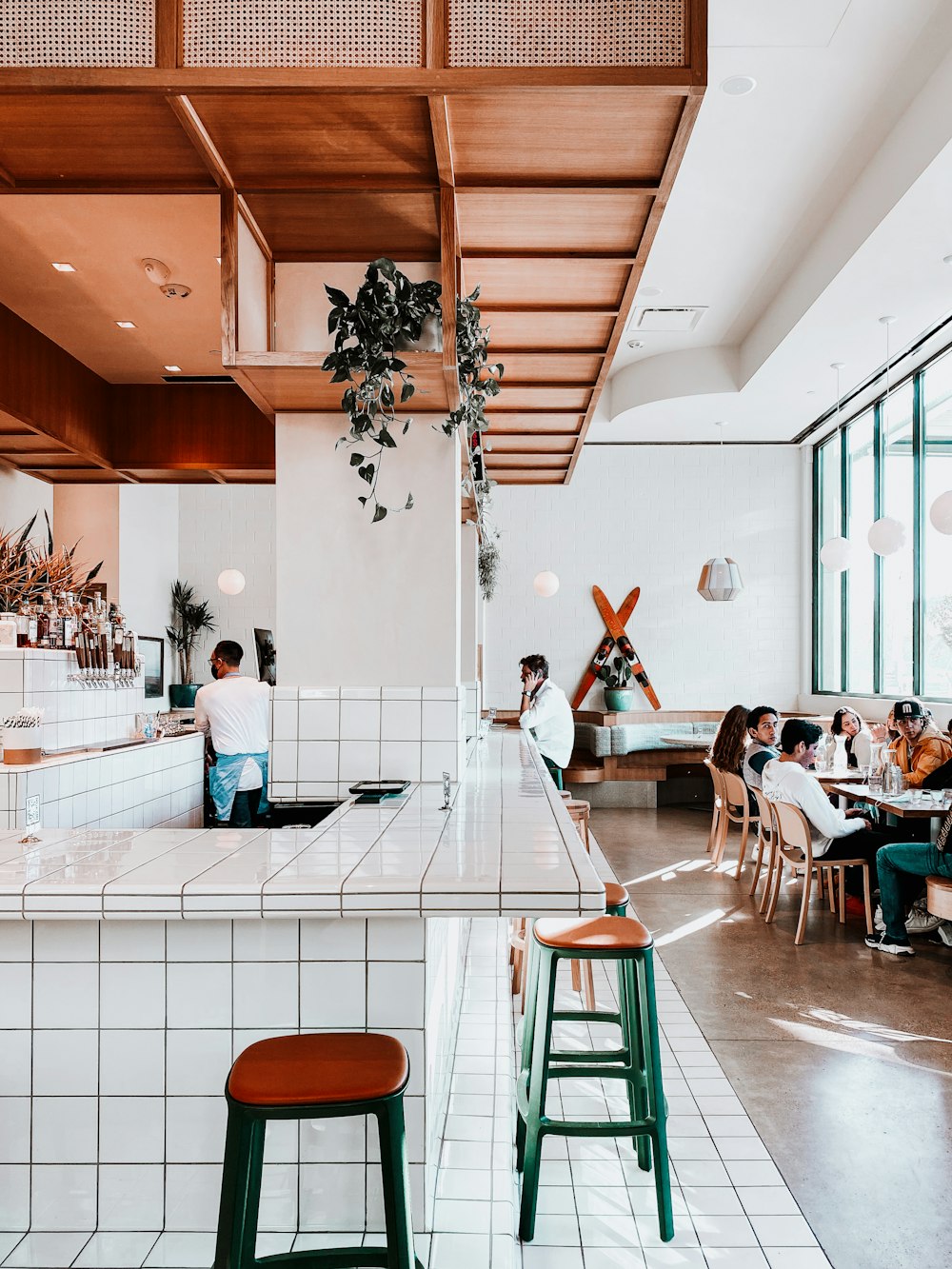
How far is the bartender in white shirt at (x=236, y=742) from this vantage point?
5.47 metres

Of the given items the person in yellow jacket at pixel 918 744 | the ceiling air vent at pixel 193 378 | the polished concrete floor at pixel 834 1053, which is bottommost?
the polished concrete floor at pixel 834 1053

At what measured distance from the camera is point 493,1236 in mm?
2010

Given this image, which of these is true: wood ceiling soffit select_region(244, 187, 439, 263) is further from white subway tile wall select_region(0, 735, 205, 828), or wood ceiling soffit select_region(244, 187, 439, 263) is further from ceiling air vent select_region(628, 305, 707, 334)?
ceiling air vent select_region(628, 305, 707, 334)

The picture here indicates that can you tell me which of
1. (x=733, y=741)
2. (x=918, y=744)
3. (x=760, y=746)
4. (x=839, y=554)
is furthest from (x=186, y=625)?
(x=918, y=744)

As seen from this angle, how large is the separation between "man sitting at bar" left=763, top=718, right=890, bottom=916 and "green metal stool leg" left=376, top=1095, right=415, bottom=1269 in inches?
169

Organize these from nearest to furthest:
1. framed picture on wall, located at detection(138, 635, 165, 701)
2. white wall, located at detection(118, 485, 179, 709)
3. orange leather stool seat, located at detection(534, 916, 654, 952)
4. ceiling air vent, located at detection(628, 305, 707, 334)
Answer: orange leather stool seat, located at detection(534, 916, 654, 952)
ceiling air vent, located at detection(628, 305, 707, 334)
white wall, located at detection(118, 485, 179, 709)
framed picture on wall, located at detection(138, 635, 165, 701)

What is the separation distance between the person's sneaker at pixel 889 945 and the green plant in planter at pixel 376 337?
386 cm

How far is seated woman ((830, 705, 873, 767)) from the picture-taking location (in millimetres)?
6973

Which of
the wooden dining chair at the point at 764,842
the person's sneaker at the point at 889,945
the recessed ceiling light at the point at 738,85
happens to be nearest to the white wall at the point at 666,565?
the wooden dining chair at the point at 764,842

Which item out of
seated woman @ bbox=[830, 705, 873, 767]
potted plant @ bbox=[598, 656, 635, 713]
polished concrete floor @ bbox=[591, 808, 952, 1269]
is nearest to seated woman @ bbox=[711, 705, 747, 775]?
seated woman @ bbox=[830, 705, 873, 767]

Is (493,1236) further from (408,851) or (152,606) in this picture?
(152,606)

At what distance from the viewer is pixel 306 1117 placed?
1567mm

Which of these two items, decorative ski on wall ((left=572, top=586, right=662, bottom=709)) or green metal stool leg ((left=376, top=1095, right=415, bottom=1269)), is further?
decorative ski on wall ((left=572, top=586, right=662, bottom=709))

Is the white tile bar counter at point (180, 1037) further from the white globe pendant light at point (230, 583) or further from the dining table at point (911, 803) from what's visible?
the white globe pendant light at point (230, 583)
